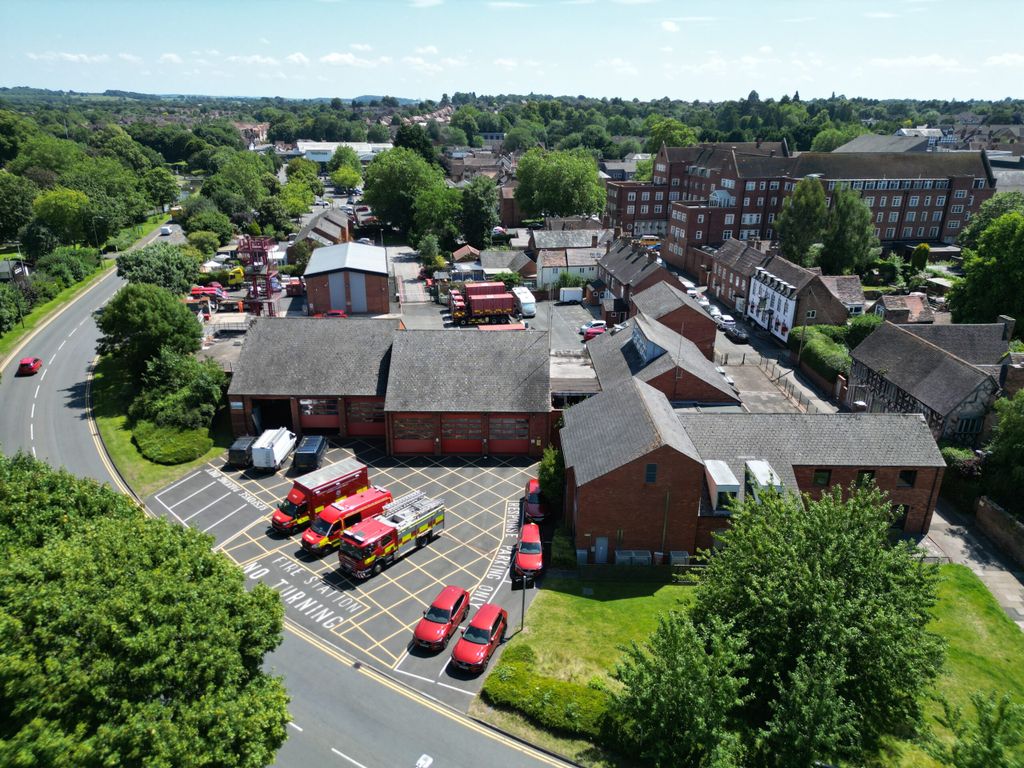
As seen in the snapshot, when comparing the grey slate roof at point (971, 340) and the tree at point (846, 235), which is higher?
the tree at point (846, 235)

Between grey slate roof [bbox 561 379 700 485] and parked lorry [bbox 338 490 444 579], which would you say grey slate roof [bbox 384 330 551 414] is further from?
parked lorry [bbox 338 490 444 579]

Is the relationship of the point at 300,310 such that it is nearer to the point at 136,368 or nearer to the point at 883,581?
the point at 136,368

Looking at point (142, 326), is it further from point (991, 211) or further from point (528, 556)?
point (991, 211)

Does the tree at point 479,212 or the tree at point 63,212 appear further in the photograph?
the tree at point 479,212

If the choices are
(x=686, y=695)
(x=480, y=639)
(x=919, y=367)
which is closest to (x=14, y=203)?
(x=480, y=639)

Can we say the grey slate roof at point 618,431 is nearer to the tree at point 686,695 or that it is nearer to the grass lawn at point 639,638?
the grass lawn at point 639,638

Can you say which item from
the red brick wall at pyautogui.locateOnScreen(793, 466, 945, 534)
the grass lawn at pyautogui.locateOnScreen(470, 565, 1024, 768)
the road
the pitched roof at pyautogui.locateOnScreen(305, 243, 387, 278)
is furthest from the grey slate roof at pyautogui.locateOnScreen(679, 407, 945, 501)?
the pitched roof at pyautogui.locateOnScreen(305, 243, 387, 278)

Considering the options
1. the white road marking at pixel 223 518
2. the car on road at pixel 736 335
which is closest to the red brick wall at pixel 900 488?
the white road marking at pixel 223 518
